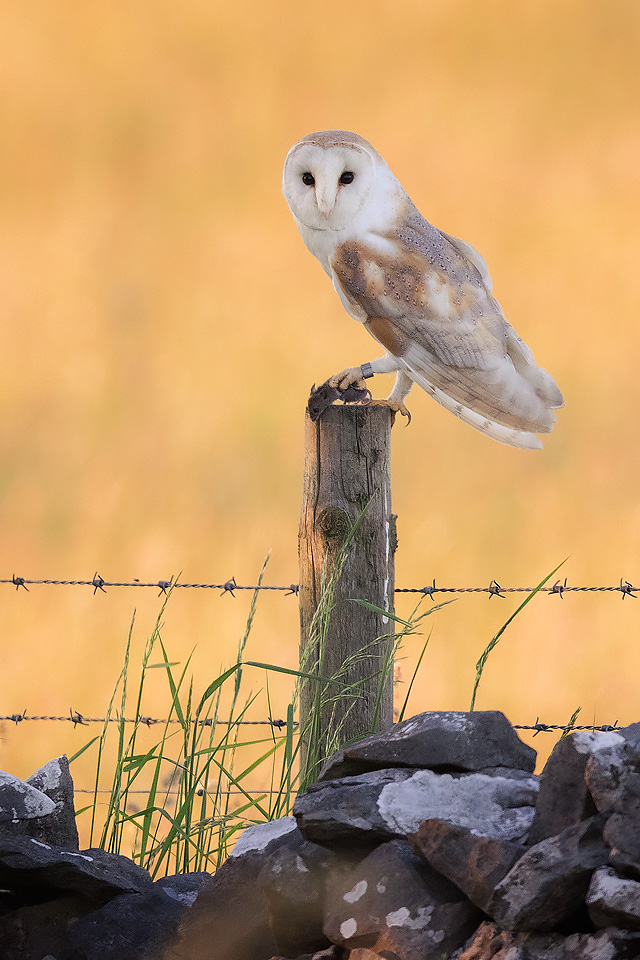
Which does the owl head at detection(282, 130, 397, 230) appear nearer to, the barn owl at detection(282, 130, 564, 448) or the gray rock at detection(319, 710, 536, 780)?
the barn owl at detection(282, 130, 564, 448)

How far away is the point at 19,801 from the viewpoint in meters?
2.18

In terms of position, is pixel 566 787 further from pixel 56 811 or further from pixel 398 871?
pixel 56 811

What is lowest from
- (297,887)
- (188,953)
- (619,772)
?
(188,953)

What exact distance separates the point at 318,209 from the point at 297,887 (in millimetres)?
1897

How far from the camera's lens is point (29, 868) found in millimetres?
1952

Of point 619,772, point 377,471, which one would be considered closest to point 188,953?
point 619,772

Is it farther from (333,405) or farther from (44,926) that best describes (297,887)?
(333,405)

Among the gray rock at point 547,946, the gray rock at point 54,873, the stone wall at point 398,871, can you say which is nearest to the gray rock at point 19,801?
the stone wall at point 398,871

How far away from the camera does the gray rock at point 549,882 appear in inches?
59.7

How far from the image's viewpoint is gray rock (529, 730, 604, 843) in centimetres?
164

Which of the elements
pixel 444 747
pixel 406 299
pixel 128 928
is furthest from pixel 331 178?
pixel 128 928

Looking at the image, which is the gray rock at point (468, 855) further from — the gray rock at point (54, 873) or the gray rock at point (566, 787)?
the gray rock at point (54, 873)

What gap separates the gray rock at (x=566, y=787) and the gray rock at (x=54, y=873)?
0.93 m

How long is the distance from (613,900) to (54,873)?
1147 millimetres
